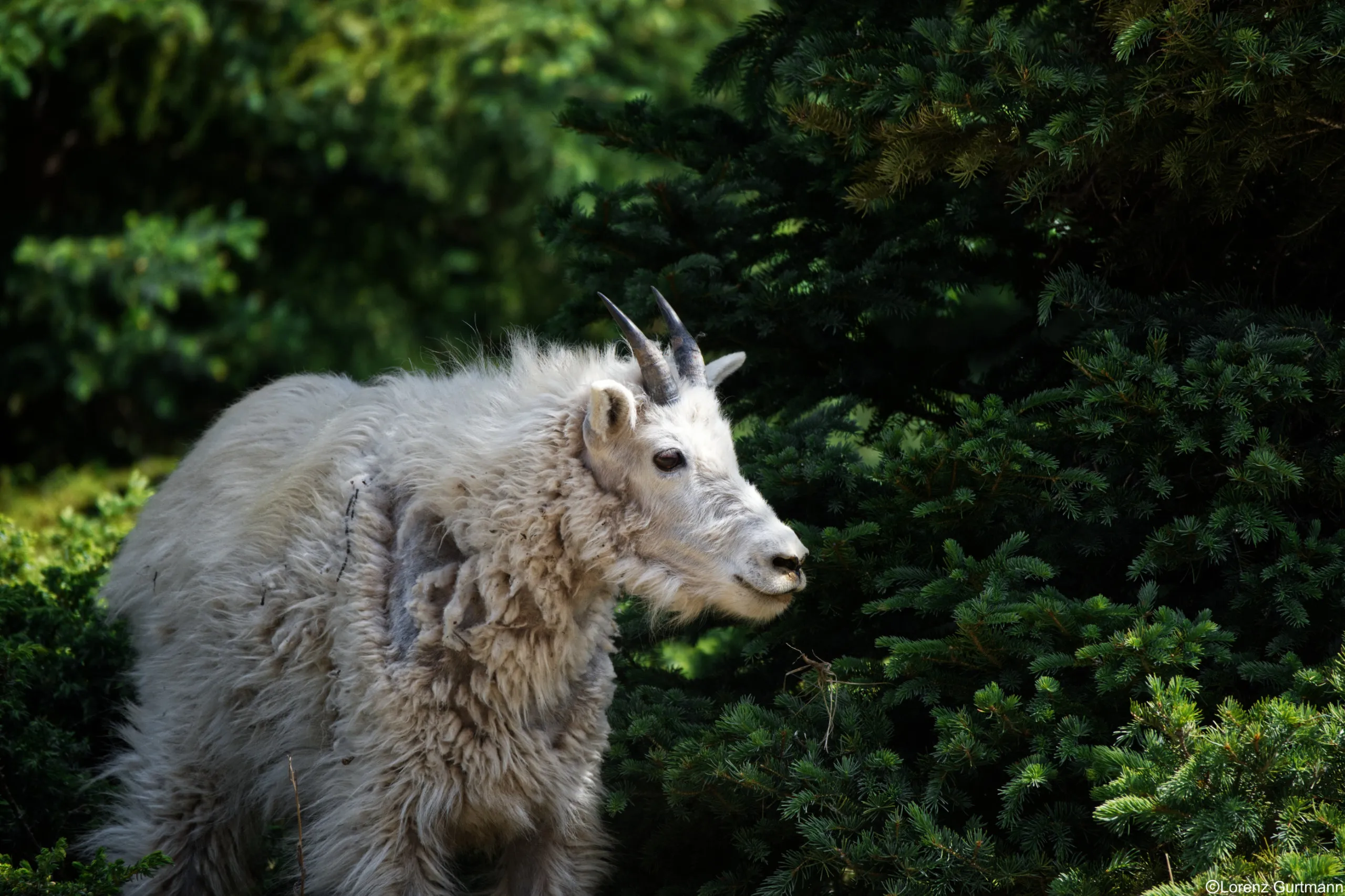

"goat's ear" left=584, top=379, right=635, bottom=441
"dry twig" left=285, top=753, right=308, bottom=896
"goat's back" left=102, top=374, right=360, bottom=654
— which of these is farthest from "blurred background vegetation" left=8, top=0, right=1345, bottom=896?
"goat's ear" left=584, top=379, right=635, bottom=441

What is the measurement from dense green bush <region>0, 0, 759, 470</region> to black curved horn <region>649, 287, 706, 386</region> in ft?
22.9

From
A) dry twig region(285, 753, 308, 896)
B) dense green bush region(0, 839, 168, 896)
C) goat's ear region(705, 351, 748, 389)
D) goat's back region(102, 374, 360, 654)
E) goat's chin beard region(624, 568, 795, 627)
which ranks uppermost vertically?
goat's ear region(705, 351, 748, 389)

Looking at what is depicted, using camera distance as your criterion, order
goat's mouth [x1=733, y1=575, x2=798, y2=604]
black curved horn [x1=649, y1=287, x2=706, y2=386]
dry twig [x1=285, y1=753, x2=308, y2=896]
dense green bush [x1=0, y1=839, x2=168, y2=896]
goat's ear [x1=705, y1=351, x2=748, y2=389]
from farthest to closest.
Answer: goat's ear [x1=705, y1=351, x2=748, y2=389]
black curved horn [x1=649, y1=287, x2=706, y2=386]
dry twig [x1=285, y1=753, x2=308, y2=896]
goat's mouth [x1=733, y1=575, x2=798, y2=604]
dense green bush [x1=0, y1=839, x2=168, y2=896]

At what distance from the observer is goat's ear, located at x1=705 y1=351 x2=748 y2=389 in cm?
458

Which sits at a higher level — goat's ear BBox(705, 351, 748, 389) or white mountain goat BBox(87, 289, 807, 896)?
goat's ear BBox(705, 351, 748, 389)

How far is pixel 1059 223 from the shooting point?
5.31 m

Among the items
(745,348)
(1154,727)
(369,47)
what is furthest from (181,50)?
(1154,727)

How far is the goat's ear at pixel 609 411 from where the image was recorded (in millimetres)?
4102

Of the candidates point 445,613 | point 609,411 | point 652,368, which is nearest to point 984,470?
point 652,368

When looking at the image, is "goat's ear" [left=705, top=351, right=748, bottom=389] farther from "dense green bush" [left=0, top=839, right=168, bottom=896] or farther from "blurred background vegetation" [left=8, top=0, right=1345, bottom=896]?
"dense green bush" [left=0, top=839, right=168, bottom=896]

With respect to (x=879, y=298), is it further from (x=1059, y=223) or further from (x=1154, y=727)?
(x=1154, y=727)

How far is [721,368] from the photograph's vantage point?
15.2 ft

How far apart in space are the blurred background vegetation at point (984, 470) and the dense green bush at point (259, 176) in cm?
419

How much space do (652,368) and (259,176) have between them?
9544 mm
